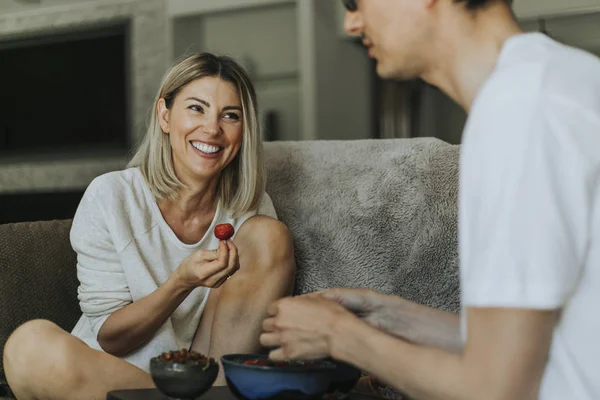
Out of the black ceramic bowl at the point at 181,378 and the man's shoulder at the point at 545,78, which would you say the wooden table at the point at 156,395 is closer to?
the black ceramic bowl at the point at 181,378

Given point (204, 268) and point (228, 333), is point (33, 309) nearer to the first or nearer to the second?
point (228, 333)

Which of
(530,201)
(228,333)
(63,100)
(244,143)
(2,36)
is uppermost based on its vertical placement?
(2,36)

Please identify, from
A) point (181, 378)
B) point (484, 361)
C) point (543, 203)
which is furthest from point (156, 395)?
point (543, 203)

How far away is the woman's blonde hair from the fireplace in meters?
2.96

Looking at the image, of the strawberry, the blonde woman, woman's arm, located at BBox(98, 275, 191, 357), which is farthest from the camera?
the blonde woman

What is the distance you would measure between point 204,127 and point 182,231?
0.25m

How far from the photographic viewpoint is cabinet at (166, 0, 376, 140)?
12.9ft

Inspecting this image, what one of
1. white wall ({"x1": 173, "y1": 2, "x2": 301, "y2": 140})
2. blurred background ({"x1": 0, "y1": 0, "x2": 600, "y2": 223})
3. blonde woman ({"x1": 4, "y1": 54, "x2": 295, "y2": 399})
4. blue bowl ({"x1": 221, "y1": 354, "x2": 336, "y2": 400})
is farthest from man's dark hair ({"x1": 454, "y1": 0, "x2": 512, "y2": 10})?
white wall ({"x1": 173, "y1": 2, "x2": 301, "y2": 140})

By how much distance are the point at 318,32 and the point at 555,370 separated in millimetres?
3290

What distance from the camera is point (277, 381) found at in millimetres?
1048

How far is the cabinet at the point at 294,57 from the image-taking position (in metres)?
3.94

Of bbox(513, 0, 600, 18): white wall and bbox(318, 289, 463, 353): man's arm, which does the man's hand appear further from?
bbox(513, 0, 600, 18): white wall

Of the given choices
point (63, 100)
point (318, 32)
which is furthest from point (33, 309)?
point (63, 100)

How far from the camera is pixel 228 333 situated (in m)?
1.71
